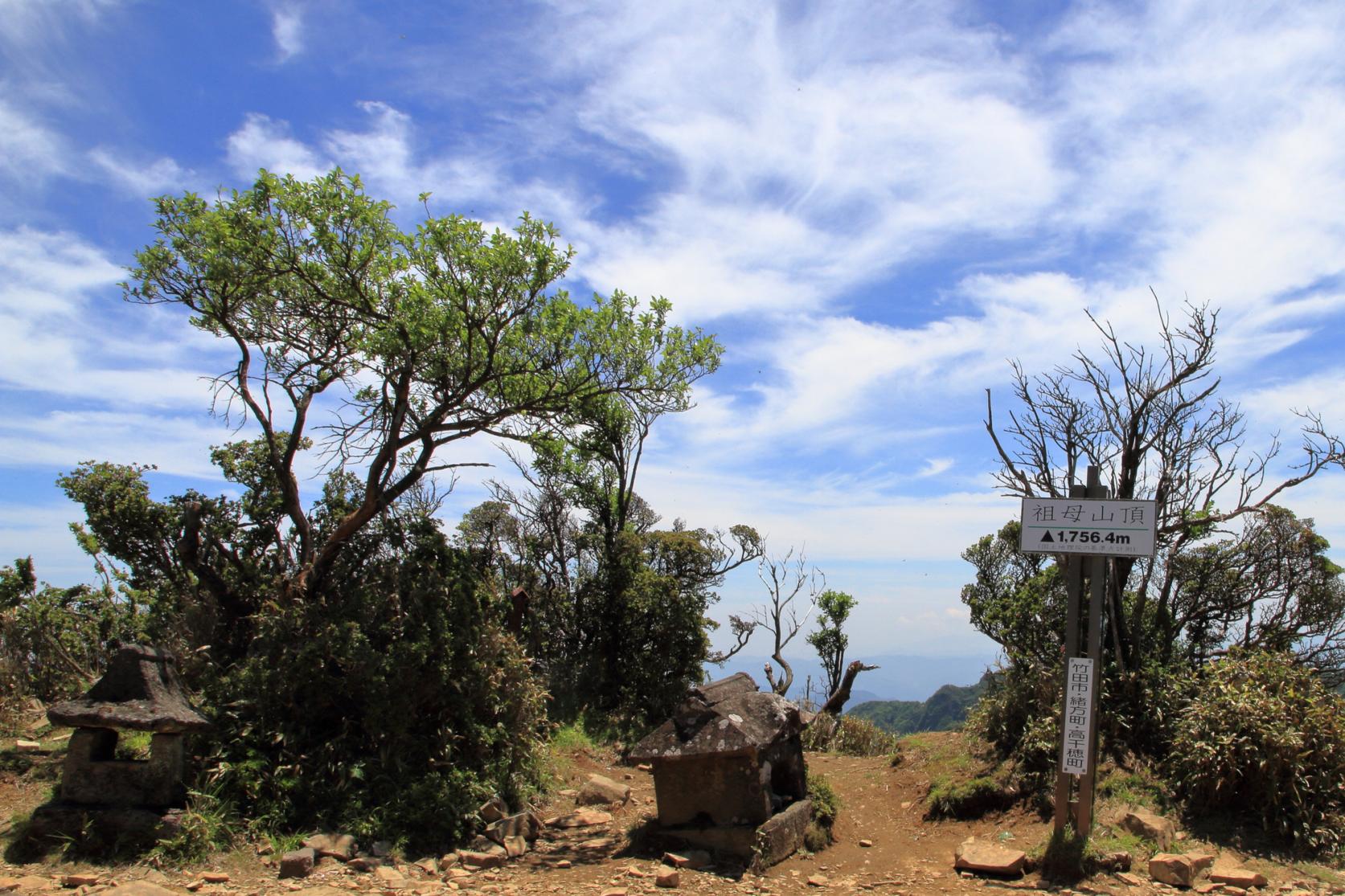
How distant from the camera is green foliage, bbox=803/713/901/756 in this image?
14180 mm

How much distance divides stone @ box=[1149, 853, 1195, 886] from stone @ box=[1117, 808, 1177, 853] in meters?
0.58

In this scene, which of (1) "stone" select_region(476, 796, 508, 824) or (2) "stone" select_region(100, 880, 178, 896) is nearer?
(2) "stone" select_region(100, 880, 178, 896)

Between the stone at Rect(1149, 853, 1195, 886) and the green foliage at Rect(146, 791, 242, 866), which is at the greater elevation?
the stone at Rect(1149, 853, 1195, 886)

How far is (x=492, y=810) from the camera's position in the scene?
27.6 feet

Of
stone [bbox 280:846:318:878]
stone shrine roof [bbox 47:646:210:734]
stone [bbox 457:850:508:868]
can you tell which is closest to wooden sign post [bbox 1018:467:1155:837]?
stone [bbox 457:850:508:868]

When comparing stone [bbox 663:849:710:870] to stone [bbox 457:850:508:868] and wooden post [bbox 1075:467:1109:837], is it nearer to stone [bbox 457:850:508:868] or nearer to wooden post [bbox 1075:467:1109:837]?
stone [bbox 457:850:508:868]

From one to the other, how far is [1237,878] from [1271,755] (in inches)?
59.6

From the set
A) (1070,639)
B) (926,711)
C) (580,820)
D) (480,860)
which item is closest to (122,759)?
(480,860)

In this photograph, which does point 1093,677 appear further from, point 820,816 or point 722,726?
point 722,726

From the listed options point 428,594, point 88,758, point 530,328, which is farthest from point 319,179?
point 88,758

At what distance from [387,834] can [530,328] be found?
5.76m

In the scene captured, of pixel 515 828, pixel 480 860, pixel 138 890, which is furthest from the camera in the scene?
pixel 515 828

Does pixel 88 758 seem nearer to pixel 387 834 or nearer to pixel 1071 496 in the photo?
pixel 387 834

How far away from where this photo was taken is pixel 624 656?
16.0 meters
